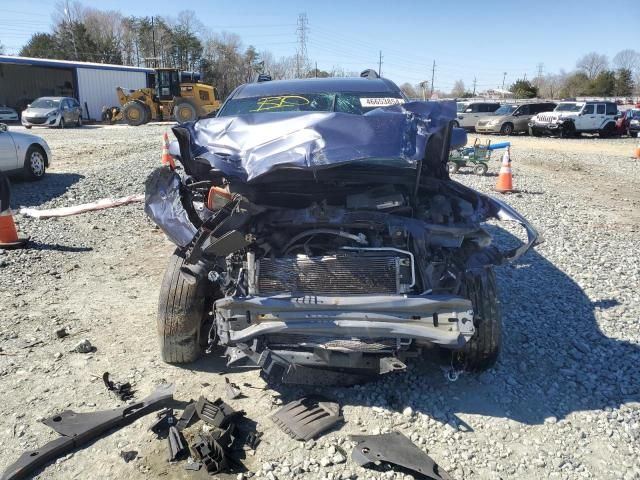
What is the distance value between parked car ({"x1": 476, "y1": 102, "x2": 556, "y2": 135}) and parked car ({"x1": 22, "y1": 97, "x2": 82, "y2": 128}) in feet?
68.4

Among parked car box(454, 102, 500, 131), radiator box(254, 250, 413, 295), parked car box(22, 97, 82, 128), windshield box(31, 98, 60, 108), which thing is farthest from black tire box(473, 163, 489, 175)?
windshield box(31, 98, 60, 108)

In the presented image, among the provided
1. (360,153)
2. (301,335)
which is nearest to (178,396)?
(301,335)

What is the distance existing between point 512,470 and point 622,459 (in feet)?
2.06

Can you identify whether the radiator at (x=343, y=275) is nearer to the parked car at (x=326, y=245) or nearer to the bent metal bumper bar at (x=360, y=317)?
the parked car at (x=326, y=245)

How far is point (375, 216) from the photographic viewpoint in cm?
333

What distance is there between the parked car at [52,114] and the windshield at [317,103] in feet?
79.9

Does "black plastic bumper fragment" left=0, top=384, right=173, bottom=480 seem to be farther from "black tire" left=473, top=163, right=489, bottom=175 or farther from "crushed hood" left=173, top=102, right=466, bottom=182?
"black tire" left=473, top=163, right=489, bottom=175

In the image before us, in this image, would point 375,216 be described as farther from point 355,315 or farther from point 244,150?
point 244,150

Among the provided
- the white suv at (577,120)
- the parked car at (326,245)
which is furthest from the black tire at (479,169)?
the white suv at (577,120)

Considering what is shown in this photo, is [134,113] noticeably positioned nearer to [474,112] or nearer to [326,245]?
[474,112]

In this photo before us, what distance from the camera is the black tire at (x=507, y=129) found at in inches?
1009

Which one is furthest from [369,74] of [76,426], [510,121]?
[510,121]

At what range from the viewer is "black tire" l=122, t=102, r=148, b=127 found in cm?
2738

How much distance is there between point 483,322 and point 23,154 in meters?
9.71
